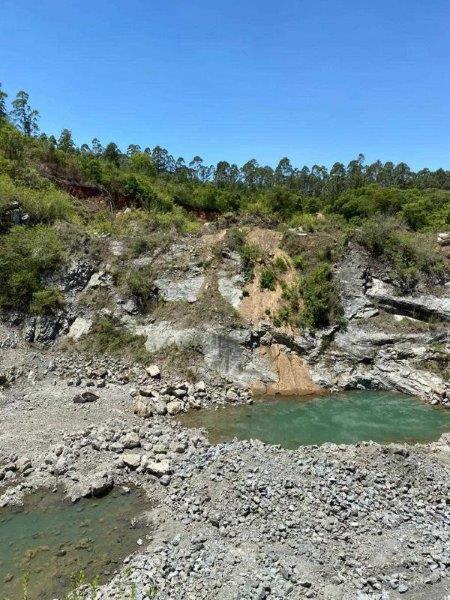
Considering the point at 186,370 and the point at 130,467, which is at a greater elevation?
the point at 186,370

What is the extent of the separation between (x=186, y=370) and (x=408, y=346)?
11180 mm

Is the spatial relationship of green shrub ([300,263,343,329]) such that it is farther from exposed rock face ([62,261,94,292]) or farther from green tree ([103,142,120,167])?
green tree ([103,142,120,167])

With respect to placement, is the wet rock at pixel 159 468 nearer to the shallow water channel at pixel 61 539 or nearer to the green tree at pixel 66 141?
the shallow water channel at pixel 61 539

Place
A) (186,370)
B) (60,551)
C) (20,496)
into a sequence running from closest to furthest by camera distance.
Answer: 1. (60,551)
2. (20,496)
3. (186,370)

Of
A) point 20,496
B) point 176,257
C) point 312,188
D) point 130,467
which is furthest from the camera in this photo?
point 312,188

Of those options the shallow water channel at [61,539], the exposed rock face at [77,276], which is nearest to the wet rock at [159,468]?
the shallow water channel at [61,539]

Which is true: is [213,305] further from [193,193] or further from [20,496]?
[193,193]

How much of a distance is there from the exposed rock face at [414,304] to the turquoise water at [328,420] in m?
5.76

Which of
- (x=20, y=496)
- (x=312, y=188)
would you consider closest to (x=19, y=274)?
(x=20, y=496)

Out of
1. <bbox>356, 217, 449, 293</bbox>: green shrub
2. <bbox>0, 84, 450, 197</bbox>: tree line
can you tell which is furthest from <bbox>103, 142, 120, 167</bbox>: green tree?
<bbox>356, 217, 449, 293</bbox>: green shrub

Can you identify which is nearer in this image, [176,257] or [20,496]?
[20,496]

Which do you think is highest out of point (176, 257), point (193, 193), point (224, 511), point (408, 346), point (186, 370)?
point (193, 193)

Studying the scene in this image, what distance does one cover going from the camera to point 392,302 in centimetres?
2397

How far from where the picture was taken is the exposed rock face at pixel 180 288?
23.7 meters
